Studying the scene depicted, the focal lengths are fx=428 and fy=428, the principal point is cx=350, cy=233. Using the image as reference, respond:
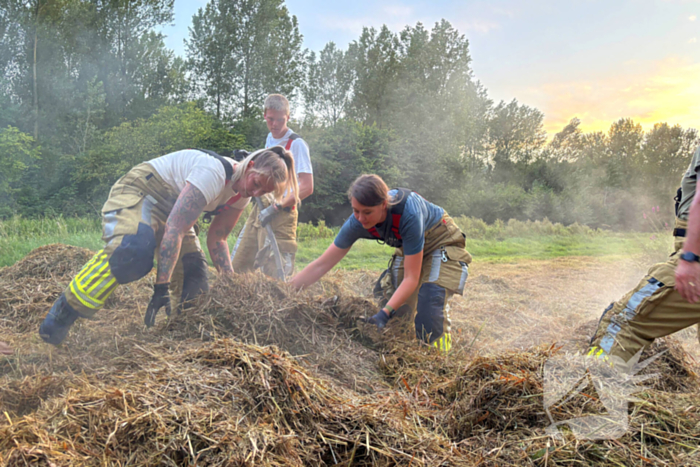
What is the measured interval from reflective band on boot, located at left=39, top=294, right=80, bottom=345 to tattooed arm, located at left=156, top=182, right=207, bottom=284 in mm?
479

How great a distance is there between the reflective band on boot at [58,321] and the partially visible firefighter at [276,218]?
5.21 feet

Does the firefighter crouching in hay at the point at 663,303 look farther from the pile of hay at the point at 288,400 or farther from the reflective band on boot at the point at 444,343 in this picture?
the reflective band on boot at the point at 444,343

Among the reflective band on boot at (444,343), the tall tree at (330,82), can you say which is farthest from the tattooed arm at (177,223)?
the tall tree at (330,82)

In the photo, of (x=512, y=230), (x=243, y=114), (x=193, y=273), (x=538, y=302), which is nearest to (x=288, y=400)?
(x=193, y=273)

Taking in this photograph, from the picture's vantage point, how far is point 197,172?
246 cm

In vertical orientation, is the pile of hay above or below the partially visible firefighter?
below

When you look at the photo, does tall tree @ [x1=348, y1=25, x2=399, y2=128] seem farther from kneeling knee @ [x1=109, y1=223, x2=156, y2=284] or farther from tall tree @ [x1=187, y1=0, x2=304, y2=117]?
kneeling knee @ [x1=109, y1=223, x2=156, y2=284]

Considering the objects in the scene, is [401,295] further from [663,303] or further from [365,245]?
[365,245]

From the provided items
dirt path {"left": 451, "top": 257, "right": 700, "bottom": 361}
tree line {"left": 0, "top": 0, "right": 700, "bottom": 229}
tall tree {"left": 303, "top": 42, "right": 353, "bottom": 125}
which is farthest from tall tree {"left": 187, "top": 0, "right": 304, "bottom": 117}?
dirt path {"left": 451, "top": 257, "right": 700, "bottom": 361}

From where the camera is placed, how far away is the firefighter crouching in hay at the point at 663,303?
1983mm

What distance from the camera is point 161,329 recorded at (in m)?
2.43

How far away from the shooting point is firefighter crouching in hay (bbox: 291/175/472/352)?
2.67m

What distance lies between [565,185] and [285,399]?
27.9 m

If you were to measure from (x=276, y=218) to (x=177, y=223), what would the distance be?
1.33 m
